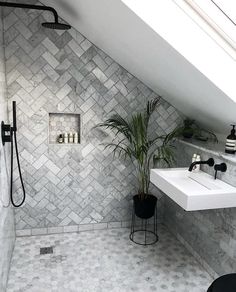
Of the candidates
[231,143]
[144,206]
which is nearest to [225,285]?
[231,143]

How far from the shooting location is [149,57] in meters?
2.28

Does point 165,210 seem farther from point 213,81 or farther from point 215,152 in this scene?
point 213,81

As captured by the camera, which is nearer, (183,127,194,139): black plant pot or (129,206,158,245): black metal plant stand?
(183,127,194,139): black plant pot

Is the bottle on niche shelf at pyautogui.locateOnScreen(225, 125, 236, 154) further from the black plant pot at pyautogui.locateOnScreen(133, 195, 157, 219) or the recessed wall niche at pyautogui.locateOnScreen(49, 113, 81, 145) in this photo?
the recessed wall niche at pyautogui.locateOnScreen(49, 113, 81, 145)

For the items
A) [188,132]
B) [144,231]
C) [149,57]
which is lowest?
[144,231]

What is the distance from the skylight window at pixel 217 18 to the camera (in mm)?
1759

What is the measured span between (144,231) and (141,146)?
1.13 m

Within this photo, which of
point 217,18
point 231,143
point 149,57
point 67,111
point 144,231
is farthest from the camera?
point 144,231

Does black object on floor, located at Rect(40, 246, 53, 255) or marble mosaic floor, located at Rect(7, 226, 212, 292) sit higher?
black object on floor, located at Rect(40, 246, 53, 255)

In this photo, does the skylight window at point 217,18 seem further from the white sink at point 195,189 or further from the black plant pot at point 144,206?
the black plant pot at point 144,206

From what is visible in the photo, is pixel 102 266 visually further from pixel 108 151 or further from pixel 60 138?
pixel 60 138

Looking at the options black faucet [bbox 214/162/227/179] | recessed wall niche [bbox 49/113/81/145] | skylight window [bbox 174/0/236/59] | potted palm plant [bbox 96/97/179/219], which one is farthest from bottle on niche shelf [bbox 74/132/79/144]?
skylight window [bbox 174/0/236/59]

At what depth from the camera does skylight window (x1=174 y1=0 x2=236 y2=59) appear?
176cm

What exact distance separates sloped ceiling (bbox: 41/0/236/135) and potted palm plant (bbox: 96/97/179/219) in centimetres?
39
